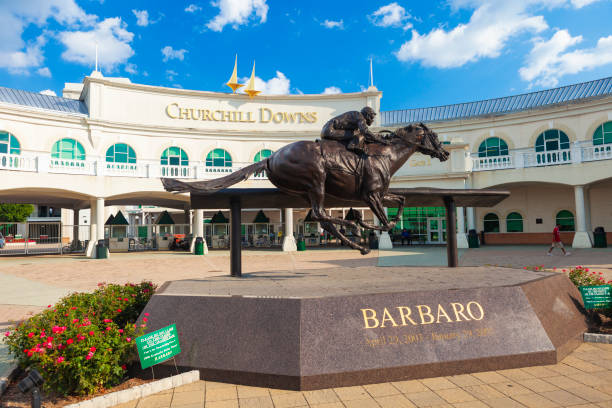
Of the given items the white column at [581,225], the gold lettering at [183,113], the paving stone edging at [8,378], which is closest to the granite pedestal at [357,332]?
the paving stone edging at [8,378]

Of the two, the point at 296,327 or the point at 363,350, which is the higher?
the point at 296,327

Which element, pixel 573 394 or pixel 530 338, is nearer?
pixel 573 394

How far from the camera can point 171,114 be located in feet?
88.1

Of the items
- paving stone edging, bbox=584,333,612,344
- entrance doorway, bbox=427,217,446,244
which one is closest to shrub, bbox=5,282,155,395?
paving stone edging, bbox=584,333,612,344

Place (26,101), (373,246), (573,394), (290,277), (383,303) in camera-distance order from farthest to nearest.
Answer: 1. (373,246)
2. (26,101)
3. (290,277)
4. (383,303)
5. (573,394)

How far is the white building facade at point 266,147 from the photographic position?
2236 cm

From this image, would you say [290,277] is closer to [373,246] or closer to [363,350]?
[363,350]

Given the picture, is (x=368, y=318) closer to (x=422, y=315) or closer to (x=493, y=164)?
(x=422, y=315)

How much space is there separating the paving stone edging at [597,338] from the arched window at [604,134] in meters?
23.9

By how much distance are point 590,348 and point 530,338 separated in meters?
1.33

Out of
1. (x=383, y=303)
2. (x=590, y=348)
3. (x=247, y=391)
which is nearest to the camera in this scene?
(x=247, y=391)

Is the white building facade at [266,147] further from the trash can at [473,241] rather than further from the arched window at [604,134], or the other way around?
the trash can at [473,241]

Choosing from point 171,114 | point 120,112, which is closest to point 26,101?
point 120,112

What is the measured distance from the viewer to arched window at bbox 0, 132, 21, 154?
21.8 meters
